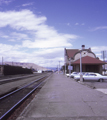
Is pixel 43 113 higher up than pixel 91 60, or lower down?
lower down

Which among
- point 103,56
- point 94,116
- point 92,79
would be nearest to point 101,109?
point 94,116

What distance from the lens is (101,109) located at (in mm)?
6996

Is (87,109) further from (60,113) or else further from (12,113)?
(12,113)

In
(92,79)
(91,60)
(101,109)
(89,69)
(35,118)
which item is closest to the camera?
(35,118)

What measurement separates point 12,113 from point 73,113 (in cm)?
272

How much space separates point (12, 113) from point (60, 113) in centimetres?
225

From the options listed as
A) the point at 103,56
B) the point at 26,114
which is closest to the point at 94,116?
the point at 26,114

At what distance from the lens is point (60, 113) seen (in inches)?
255

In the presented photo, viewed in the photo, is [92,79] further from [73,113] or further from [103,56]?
[103,56]

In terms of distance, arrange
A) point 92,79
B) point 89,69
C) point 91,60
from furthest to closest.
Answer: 1. point 89,69
2. point 91,60
3. point 92,79

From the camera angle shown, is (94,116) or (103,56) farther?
(103,56)

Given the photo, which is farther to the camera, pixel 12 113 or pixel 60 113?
pixel 12 113

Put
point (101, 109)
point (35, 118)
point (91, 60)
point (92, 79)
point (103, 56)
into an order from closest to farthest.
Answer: point (35, 118), point (101, 109), point (92, 79), point (91, 60), point (103, 56)

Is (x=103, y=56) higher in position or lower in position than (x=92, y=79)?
higher
